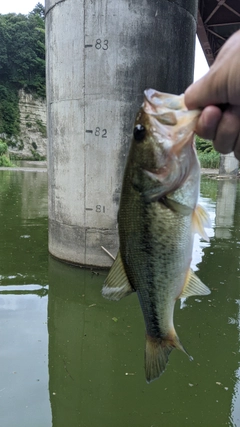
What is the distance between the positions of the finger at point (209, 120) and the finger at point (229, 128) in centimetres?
3

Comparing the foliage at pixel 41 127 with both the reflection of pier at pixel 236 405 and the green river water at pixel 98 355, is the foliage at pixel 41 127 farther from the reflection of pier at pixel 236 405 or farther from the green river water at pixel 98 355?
the reflection of pier at pixel 236 405

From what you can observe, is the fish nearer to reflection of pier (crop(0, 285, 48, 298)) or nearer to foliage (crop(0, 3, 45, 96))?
reflection of pier (crop(0, 285, 48, 298))

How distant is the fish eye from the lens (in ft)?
5.28

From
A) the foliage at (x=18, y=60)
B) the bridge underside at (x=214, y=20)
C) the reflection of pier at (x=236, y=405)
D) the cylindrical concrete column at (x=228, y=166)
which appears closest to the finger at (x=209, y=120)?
the reflection of pier at (x=236, y=405)

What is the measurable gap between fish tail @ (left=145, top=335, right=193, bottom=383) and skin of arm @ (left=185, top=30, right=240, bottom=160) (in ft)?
3.15

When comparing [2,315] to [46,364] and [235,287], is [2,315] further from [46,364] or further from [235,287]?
[235,287]

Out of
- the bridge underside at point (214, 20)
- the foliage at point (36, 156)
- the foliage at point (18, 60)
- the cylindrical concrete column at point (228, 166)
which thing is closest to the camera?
the bridge underside at point (214, 20)

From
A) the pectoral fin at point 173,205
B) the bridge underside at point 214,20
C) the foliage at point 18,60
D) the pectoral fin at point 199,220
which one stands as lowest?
the pectoral fin at point 199,220

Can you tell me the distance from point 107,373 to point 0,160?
28.9 m

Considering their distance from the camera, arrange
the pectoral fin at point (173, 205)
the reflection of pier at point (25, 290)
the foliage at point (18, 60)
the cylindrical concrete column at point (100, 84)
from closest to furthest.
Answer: the pectoral fin at point (173, 205), the reflection of pier at point (25, 290), the cylindrical concrete column at point (100, 84), the foliage at point (18, 60)

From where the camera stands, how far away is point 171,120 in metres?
1.57

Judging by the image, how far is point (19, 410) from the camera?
9.53 ft

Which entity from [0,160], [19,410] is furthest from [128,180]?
[0,160]

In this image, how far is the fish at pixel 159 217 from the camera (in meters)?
1.59
